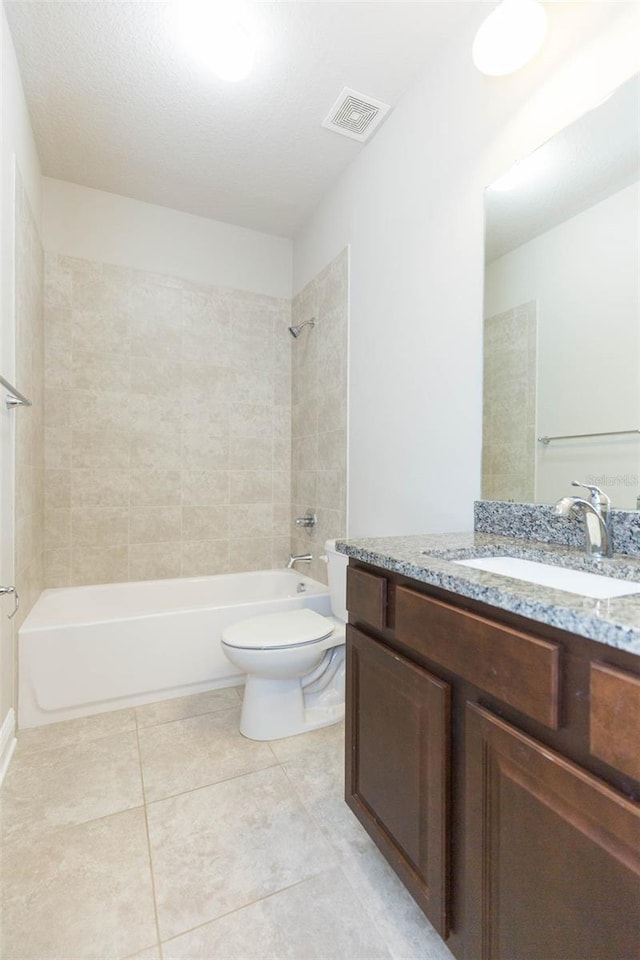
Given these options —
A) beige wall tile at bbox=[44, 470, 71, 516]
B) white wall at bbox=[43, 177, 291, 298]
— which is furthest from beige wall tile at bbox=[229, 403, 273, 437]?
beige wall tile at bbox=[44, 470, 71, 516]

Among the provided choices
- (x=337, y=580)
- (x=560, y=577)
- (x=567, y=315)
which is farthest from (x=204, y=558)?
(x=567, y=315)

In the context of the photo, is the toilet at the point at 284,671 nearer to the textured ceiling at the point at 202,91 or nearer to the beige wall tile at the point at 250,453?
the beige wall tile at the point at 250,453

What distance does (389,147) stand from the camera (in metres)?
1.93

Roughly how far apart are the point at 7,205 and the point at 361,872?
8.01 ft

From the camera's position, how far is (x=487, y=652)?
739mm

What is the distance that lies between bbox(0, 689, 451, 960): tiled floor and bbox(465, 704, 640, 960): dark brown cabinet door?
369 mm

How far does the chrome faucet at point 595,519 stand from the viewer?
1023 millimetres

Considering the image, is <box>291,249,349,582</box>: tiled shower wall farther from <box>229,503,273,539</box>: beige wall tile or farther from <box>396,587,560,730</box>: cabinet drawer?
<box>396,587,560,730</box>: cabinet drawer

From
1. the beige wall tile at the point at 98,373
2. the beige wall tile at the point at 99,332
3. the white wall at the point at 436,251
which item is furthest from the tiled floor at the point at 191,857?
the beige wall tile at the point at 99,332

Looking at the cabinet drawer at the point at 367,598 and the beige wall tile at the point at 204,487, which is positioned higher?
the beige wall tile at the point at 204,487

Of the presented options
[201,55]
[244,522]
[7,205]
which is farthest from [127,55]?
[244,522]

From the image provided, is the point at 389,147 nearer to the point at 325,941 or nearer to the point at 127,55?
the point at 127,55

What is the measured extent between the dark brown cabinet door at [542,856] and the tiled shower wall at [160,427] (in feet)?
7.49

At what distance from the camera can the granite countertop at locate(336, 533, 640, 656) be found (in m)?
0.57
